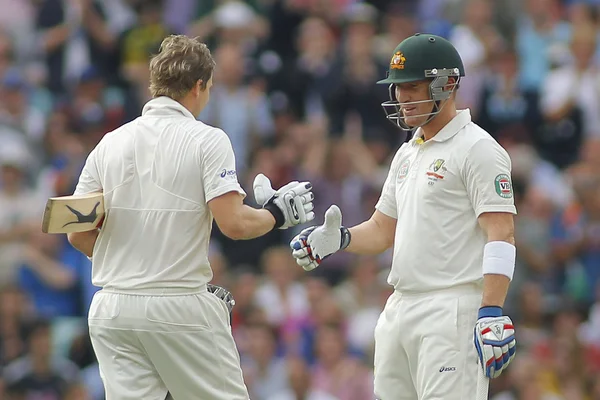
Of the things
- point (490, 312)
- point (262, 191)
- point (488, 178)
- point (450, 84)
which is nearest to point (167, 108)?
point (262, 191)

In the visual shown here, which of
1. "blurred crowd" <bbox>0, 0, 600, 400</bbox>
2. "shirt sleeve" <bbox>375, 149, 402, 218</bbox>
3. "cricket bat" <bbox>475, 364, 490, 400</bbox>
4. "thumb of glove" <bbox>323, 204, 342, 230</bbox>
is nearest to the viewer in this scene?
"cricket bat" <bbox>475, 364, 490, 400</bbox>

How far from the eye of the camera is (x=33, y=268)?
433 inches

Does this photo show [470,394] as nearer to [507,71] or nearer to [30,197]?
[30,197]

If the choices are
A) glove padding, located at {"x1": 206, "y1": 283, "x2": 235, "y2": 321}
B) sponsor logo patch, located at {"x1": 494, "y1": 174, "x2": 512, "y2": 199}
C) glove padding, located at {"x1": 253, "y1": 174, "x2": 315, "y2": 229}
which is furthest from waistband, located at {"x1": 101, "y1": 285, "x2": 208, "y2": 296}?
sponsor logo patch, located at {"x1": 494, "y1": 174, "x2": 512, "y2": 199}

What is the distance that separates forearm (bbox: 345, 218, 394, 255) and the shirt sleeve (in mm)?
102

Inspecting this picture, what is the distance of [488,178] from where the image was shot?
6184 mm

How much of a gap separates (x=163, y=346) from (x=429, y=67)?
1.96 metres

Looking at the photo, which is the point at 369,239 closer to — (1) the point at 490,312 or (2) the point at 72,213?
(1) the point at 490,312

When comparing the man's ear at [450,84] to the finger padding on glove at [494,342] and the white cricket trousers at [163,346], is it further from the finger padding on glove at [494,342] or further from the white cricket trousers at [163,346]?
the white cricket trousers at [163,346]

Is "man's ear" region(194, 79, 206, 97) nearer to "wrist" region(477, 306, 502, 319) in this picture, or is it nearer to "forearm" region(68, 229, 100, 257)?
"forearm" region(68, 229, 100, 257)

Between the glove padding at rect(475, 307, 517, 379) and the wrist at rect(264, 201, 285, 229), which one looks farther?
the wrist at rect(264, 201, 285, 229)

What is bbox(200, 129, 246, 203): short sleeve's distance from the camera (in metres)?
6.15

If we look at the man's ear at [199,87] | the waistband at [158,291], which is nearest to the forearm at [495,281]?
the waistband at [158,291]

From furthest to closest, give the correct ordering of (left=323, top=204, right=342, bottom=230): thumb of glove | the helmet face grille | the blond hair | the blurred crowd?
the blurred crowd < (left=323, top=204, right=342, bottom=230): thumb of glove < the helmet face grille < the blond hair
